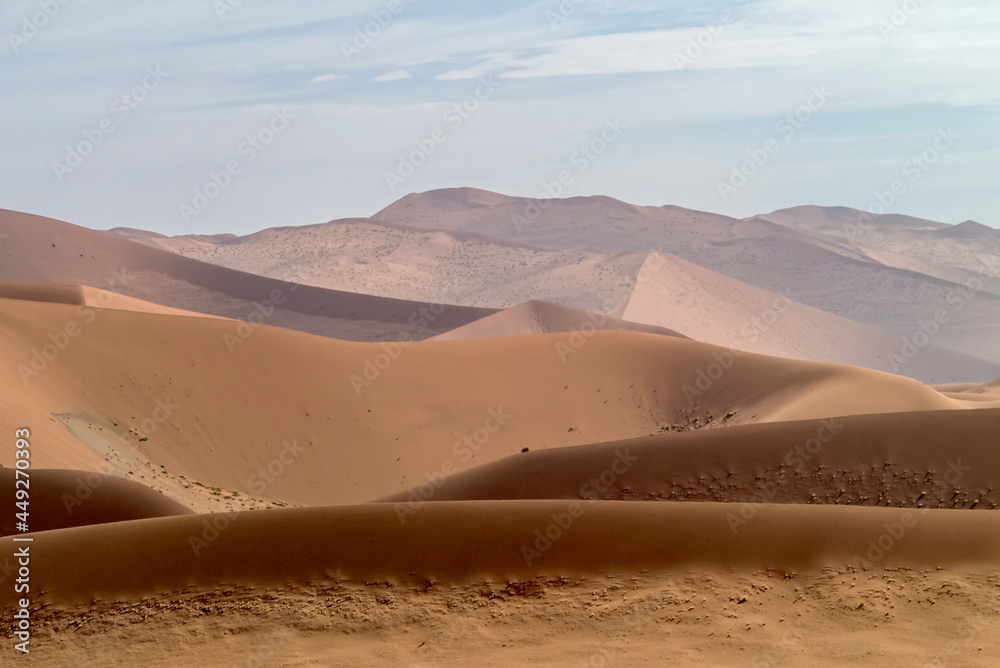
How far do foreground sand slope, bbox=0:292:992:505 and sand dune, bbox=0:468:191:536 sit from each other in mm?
2606

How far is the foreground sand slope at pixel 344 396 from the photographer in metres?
21.0

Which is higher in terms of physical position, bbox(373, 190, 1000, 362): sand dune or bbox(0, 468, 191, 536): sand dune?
bbox(373, 190, 1000, 362): sand dune

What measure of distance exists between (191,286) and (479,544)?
207 ft

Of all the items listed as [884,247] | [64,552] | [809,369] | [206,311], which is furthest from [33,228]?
[884,247]

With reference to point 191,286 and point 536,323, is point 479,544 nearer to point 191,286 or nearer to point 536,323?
point 536,323

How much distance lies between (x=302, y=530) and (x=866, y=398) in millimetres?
16269

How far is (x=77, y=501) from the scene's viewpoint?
13453 millimetres

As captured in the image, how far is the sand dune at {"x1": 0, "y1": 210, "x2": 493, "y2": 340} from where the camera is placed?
62094 mm

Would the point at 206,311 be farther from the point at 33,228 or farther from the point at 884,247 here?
the point at 884,247

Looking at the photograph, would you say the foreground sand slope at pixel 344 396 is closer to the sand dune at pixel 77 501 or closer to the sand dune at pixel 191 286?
the sand dune at pixel 77 501

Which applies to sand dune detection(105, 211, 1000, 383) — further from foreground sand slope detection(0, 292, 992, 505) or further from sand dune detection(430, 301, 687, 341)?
foreground sand slope detection(0, 292, 992, 505)

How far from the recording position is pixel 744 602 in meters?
9.25

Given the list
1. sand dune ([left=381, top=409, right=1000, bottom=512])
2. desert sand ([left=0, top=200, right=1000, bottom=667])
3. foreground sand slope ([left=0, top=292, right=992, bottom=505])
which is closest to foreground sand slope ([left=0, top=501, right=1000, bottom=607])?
desert sand ([left=0, top=200, right=1000, bottom=667])

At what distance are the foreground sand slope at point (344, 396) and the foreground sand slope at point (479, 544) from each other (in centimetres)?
627
